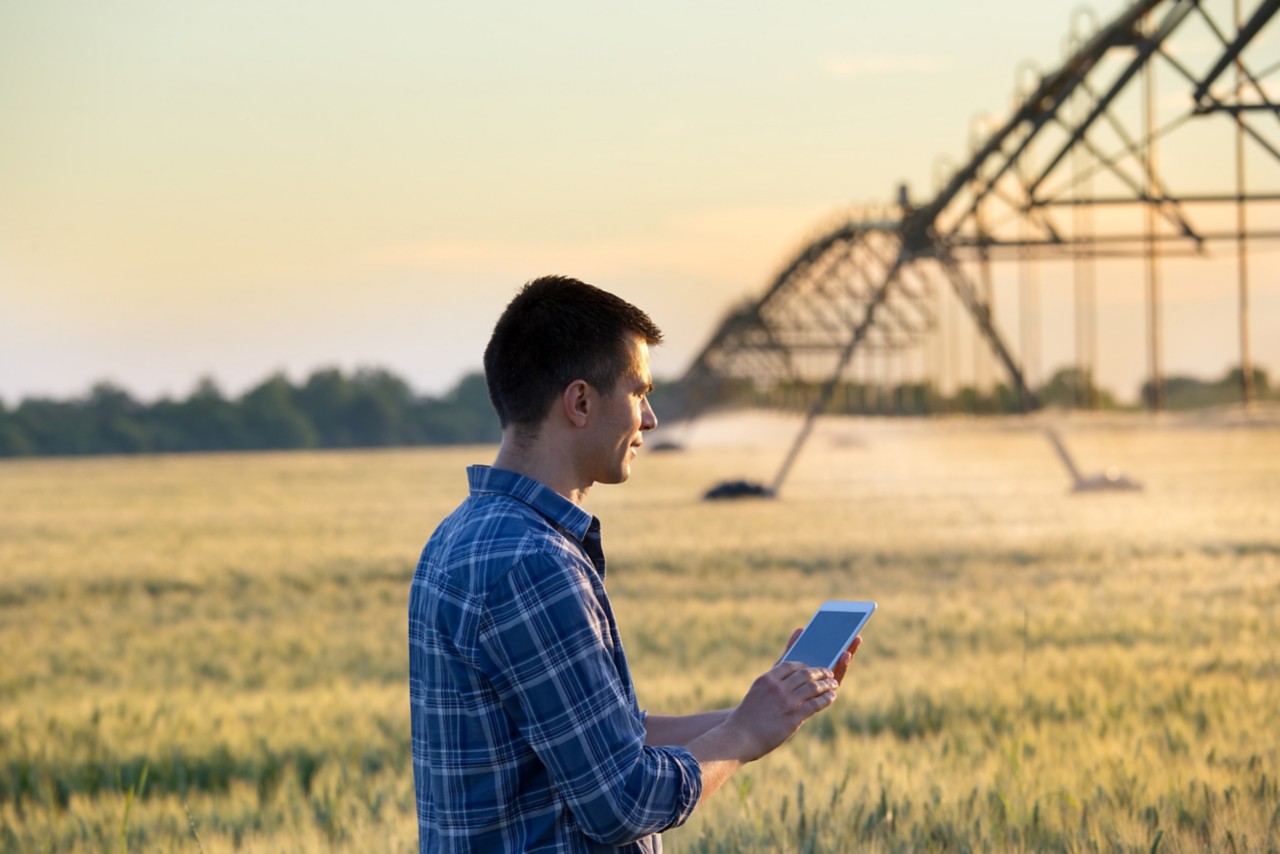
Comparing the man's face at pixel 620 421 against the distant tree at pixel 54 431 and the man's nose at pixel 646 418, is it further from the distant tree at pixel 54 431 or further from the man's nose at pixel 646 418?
the distant tree at pixel 54 431

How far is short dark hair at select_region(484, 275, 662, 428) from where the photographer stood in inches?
112

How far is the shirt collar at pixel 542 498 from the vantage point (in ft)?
9.53

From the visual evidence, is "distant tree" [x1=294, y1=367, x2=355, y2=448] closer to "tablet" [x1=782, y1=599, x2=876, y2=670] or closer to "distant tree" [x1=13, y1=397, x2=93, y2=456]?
"distant tree" [x1=13, y1=397, x2=93, y2=456]

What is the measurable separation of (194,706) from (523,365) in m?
7.06

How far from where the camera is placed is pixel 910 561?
18.9 m

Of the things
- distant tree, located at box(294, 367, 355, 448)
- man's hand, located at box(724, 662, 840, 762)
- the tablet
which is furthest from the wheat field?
distant tree, located at box(294, 367, 355, 448)

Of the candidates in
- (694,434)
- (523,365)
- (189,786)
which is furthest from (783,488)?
(694,434)

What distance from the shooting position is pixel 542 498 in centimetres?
290

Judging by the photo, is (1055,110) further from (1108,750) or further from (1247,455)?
(1247,455)

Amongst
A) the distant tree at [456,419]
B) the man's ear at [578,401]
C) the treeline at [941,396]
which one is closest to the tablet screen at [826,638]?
the man's ear at [578,401]

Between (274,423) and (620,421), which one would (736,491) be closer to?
(620,421)

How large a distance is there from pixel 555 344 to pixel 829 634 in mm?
809

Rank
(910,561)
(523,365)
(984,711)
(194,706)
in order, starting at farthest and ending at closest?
1. (910,561)
2. (194,706)
3. (984,711)
4. (523,365)

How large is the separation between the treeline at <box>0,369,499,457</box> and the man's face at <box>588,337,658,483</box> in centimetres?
11965
